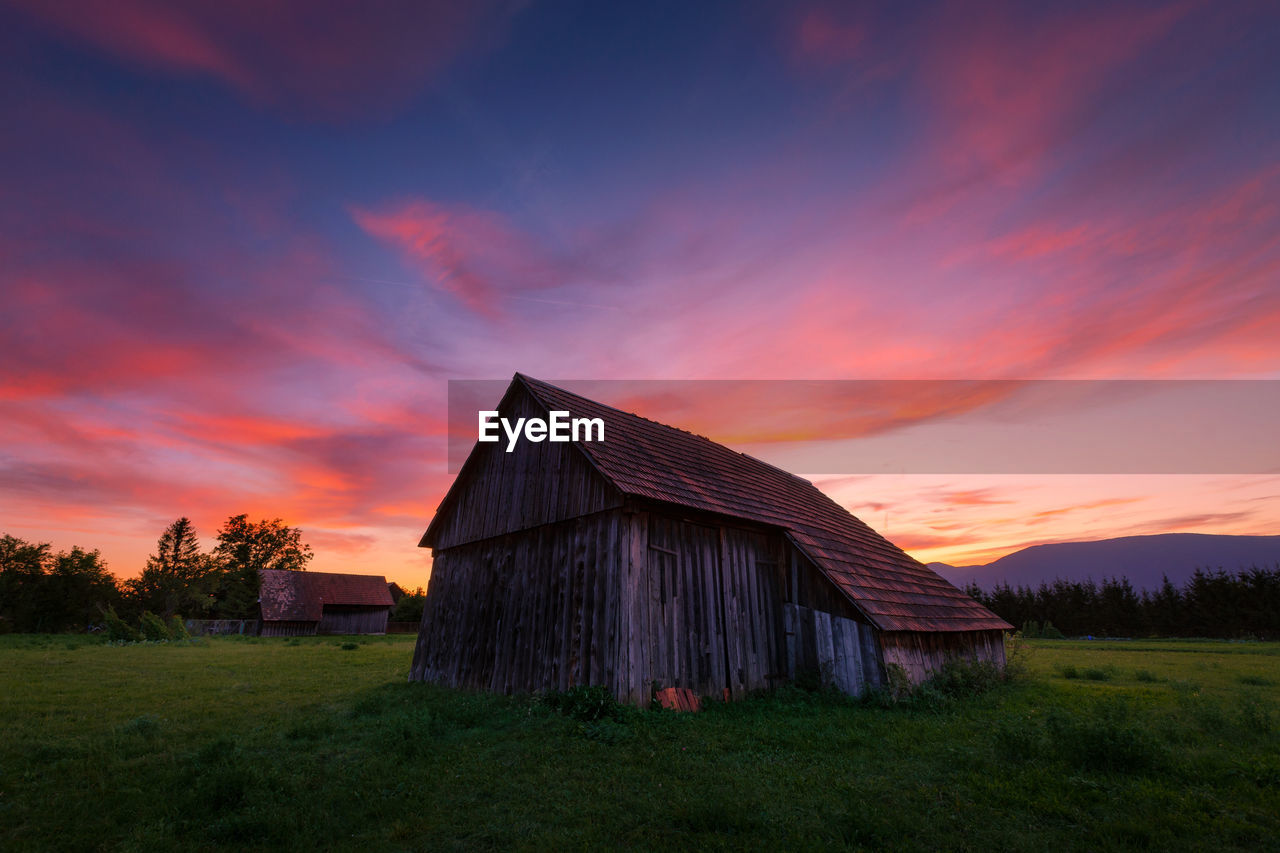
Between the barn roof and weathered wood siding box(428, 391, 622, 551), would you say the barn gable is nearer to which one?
weathered wood siding box(428, 391, 622, 551)

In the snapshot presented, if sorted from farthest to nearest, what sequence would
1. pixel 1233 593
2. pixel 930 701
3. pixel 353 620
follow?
pixel 353 620, pixel 1233 593, pixel 930 701

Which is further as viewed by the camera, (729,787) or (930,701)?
(930,701)

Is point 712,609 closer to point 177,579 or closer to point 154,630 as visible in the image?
point 154,630

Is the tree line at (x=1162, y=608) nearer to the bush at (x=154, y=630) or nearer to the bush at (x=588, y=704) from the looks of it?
the bush at (x=588, y=704)

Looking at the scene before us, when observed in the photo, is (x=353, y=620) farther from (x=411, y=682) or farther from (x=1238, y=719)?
(x=1238, y=719)

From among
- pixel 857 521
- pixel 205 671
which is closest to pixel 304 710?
pixel 205 671

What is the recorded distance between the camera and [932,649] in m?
14.8

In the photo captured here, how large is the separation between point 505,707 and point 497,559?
4.39m

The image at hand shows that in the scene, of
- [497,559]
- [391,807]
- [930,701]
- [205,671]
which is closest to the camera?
[391,807]

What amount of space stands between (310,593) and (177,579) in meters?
22.2

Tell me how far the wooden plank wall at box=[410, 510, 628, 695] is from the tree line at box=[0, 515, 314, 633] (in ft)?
140

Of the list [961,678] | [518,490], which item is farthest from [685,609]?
[961,678]

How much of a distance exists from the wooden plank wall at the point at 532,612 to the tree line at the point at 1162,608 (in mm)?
46776

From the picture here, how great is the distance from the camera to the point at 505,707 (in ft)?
39.1
